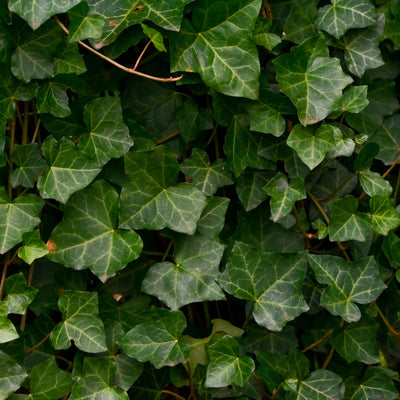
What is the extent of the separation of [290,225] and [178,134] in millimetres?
322

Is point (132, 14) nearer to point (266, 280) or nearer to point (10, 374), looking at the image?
point (266, 280)

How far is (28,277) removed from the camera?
124cm

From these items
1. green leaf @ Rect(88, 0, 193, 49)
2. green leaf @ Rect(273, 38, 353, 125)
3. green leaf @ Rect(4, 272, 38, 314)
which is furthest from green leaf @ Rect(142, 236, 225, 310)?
green leaf @ Rect(88, 0, 193, 49)

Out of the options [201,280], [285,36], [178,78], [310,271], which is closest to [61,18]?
[178,78]

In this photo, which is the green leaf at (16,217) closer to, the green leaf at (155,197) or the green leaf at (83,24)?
the green leaf at (155,197)

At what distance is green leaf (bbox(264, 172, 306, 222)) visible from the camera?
1.18 meters

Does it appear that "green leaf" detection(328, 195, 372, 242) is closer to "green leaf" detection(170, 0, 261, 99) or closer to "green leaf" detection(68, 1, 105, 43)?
"green leaf" detection(170, 0, 261, 99)

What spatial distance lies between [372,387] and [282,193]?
1.59 feet

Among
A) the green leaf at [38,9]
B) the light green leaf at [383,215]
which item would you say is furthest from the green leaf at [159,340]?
the green leaf at [38,9]

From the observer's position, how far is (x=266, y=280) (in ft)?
3.95

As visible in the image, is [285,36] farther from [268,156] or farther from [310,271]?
[310,271]

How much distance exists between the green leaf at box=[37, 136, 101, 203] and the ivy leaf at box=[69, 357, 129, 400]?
34 cm

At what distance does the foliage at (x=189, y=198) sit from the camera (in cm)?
114

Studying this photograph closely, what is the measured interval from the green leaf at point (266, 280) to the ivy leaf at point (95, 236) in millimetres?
208
